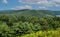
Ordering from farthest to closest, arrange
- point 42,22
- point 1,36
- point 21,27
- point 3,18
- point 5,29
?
point 3,18 < point 42,22 < point 21,27 < point 5,29 < point 1,36

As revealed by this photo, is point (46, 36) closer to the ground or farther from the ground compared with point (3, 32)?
farther from the ground

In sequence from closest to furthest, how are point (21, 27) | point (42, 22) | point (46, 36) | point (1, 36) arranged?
point (46, 36) → point (1, 36) → point (21, 27) → point (42, 22)

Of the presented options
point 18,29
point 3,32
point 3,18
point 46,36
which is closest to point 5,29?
point 3,32

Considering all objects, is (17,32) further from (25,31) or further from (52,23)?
(52,23)

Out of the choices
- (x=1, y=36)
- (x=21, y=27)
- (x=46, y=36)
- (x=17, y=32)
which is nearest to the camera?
(x=46, y=36)

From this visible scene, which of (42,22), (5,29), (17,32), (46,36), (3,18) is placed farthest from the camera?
(3,18)

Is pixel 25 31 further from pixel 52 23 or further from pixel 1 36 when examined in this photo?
pixel 52 23

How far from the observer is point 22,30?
73.8 metres

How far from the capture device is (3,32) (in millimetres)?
64938

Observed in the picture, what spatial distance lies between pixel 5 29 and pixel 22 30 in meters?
8.91

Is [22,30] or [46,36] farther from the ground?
[46,36]

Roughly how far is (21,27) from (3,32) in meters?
13.5

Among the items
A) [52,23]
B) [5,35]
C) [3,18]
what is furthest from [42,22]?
[5,35]

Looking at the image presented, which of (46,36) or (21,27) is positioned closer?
(46,36)
